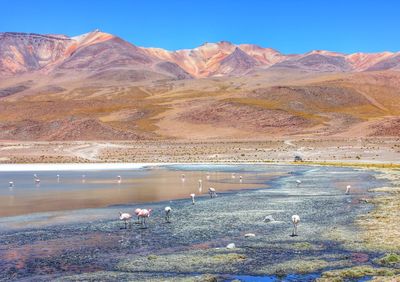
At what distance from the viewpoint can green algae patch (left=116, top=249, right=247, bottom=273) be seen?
1662 cm

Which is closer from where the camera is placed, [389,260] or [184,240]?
[389,260]

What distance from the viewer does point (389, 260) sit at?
16734 mm

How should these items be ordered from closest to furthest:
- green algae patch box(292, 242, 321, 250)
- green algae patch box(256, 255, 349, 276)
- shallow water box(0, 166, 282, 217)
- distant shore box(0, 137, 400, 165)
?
green algae patch box(256, 255, 349, 276)
green algae patch box(292, 242, 321, 250)
shallow water box(0, 166, 282, 217)
distant shore box(0, 137, 400, 165)

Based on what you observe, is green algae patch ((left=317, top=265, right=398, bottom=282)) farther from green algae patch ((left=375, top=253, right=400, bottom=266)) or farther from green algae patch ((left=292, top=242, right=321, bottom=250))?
green algae patch ((left=292, top=242, right=321, bottom=250))

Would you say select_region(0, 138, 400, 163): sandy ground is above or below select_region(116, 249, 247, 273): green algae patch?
above

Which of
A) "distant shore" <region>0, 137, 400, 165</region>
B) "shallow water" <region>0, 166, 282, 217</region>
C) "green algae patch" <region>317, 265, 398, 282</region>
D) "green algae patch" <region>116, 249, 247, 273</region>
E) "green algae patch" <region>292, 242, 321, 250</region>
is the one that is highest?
"distant shore" <region>0, 137, 400, 165</region>

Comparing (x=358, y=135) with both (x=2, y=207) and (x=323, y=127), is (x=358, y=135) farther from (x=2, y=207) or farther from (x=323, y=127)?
(x=2, y=207)

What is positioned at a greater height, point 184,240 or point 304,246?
point 184,240

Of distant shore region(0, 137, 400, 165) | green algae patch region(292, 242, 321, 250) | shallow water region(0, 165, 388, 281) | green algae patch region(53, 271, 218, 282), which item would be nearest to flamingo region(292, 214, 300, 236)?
shallow water region(0, 165, 388, 281)

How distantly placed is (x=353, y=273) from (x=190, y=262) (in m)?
4.84

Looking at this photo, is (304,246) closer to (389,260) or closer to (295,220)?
(295,220)

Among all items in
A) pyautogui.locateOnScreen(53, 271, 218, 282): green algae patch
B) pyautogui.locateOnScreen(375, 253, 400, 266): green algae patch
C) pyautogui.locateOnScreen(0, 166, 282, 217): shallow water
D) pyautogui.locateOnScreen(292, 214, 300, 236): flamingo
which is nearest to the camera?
pyautogui.locateOnScreen(53, 271, 218, 282): green algae patch

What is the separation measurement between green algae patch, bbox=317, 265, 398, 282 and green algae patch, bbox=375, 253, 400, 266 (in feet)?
2.39

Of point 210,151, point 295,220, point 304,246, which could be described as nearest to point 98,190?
point 295,220
